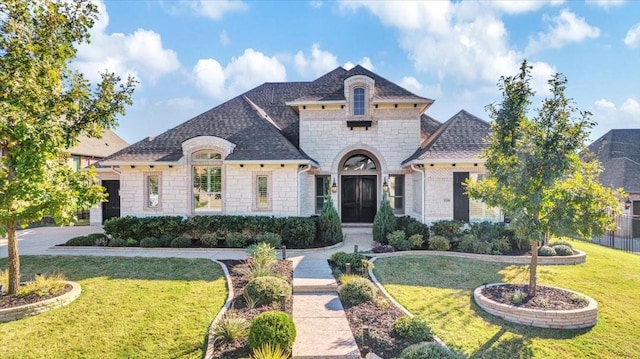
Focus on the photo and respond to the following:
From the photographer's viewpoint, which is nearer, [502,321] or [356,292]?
[502,321]

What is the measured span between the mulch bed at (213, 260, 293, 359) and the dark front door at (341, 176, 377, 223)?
7728 mm

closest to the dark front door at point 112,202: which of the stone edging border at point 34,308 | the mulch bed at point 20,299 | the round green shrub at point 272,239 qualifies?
the round green shrub at point 272,239

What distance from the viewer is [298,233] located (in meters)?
12.9

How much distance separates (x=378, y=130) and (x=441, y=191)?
4.56 meters

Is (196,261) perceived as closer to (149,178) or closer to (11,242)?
(11,242)

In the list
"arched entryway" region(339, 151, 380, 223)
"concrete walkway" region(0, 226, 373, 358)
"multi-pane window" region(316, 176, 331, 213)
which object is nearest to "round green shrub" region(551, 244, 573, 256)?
"concrete walkway" region(0, 226, 373, 358)

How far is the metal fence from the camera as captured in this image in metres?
17.2

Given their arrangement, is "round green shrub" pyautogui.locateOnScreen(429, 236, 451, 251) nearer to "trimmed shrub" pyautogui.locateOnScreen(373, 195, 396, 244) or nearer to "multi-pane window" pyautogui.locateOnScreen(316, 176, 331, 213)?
"trimmed shrub" pyautogui.locateOnScreen(373, 195, 396, 244)

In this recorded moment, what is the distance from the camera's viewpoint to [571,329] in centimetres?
676

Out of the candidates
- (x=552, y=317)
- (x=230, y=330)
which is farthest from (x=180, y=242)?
(x=552, y=317)

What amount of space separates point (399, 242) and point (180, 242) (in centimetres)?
861

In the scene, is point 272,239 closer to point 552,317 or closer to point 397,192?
point 397,192

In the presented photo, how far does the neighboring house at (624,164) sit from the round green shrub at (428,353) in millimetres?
17945

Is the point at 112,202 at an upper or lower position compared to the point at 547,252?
upper
